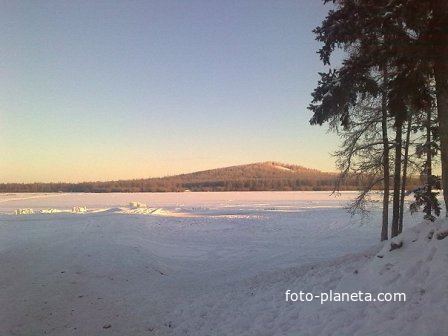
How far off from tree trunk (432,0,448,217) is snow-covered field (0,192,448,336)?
5.62ft

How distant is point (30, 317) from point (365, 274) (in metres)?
8.79

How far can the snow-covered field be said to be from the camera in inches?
293

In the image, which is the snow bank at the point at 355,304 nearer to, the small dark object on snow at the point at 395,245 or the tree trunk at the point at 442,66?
the small dark object on snow at the point at 395,245

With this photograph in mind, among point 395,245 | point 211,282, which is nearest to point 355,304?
point 395,245

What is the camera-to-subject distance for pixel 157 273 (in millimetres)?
16891

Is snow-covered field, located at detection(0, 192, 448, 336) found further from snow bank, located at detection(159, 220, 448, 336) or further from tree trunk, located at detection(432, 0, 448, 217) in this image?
tree trunk, located at detection(432, 0, 448, 217)

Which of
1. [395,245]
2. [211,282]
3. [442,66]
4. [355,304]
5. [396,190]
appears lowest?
[211,282]

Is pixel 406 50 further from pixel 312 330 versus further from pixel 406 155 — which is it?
pixel 406 155

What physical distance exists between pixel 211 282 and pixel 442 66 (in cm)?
1073

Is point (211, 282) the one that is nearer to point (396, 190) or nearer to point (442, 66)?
point (396, 190)

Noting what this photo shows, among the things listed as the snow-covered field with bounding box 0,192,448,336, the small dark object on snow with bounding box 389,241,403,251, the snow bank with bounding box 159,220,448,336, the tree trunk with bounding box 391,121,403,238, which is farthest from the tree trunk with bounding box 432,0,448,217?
the tree trunk with bounding box 391,121,403,238

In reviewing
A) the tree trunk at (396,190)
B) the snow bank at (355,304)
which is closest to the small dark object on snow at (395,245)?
the snow bank at (355,304)

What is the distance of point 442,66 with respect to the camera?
871 centimetres

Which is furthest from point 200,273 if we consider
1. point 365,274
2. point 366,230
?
point 366,230
